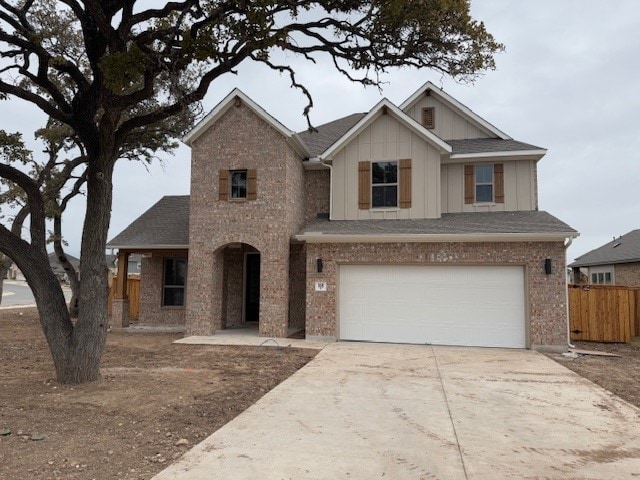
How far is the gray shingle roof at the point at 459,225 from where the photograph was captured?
483 inches

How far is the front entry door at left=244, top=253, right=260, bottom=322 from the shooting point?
53.6 ft

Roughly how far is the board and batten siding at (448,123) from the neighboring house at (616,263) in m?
12.7

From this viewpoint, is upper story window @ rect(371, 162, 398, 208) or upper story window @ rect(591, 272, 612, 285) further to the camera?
upper story window @ rect(591, 272, 612, 285)

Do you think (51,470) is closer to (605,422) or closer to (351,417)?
(351,417)

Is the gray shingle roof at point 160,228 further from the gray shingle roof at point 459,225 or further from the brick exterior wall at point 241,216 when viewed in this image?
the gray shingle roof at point 459,225

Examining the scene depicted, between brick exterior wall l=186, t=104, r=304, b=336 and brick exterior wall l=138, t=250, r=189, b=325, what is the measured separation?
3123mm

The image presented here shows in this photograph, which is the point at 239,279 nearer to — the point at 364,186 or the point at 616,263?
the point at 364,186

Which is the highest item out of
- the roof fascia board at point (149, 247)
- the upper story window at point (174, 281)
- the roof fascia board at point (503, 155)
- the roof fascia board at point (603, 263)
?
the roof fascia board at point (503, 155)

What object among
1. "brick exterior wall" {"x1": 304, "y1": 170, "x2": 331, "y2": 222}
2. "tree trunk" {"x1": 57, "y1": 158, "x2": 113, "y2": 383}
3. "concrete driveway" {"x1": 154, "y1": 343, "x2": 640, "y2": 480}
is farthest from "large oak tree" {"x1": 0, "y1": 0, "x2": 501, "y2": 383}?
"brick exterior wall" {"x1": 304, "y1": 170, "x2": 331, "y2": 222}

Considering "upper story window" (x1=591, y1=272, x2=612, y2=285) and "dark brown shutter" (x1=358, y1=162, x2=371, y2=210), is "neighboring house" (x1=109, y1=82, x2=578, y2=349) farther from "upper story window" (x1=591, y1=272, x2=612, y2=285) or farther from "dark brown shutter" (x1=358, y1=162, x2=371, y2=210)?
"upper story window" (x1=591, y1=272, x2=612, y2=285)

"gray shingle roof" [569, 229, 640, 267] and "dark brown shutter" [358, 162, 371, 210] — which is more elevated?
"dark brown shutter" [358, 162, 371, 210]

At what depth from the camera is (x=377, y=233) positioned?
42.3 feet

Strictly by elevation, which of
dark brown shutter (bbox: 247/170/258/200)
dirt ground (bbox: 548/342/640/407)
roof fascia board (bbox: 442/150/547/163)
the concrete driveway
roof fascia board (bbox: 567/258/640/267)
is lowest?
dirt ground (bbox: 548/342/640/407)

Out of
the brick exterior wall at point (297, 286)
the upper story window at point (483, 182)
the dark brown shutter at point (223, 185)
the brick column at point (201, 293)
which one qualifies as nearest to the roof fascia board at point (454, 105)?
the upper story window at point (483, 182)
